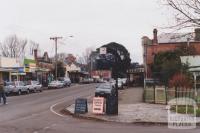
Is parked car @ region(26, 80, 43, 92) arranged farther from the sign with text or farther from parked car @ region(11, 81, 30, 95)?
the sign with text

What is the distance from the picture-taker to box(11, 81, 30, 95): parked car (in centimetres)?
5353

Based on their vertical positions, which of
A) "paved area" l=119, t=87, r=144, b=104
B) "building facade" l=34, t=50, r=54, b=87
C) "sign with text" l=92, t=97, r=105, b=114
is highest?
"building facade" l=34, t=50, r=54, b=87

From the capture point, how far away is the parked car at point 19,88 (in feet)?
176

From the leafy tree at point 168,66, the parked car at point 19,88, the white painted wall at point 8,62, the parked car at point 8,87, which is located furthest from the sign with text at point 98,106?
the white painted wall at point 8,62

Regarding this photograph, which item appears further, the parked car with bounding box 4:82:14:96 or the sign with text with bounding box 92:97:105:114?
the parked car with bounding box 4:82:14:96

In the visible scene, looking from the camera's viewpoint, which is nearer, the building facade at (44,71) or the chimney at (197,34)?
the chimney at (197,34)

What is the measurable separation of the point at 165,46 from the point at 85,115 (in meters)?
63.7

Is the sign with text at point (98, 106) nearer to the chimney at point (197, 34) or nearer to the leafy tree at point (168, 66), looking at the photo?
the chimney at point (197, 34)

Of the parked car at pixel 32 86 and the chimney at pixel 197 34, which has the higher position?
the chimney at pixel 197 34

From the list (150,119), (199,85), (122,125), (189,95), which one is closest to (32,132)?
(122,125)
